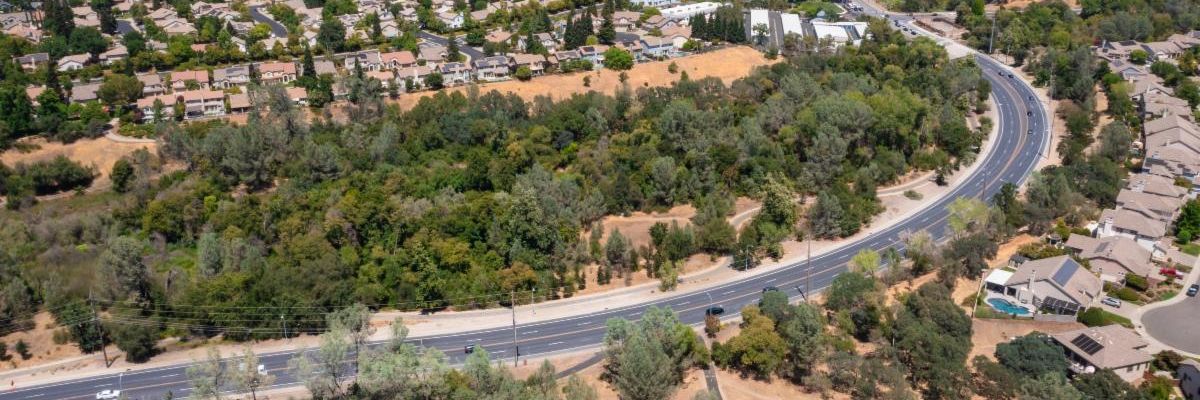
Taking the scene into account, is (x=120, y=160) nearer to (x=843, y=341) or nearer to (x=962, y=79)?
(x=843, y=341)

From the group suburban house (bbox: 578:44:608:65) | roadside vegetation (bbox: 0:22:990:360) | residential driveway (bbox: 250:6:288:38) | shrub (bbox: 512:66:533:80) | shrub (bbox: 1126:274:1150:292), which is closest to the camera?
roadside vegetation (bbox: 0:22:990:360)

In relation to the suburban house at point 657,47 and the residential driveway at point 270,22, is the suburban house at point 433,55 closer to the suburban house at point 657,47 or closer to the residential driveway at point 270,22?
the residential driveway at point 270,22

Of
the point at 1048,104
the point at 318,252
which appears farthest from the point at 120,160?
the point at 1048,104

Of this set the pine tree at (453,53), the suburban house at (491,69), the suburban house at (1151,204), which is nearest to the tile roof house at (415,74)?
the pine tree at (453,53)

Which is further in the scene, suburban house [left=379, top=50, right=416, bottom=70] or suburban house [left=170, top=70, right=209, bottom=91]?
suburban house [left=379, top=50, right=416, bottom=70]

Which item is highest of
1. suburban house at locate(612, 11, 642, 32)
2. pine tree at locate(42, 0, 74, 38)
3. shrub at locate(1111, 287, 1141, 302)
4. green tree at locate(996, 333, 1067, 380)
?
pine tree at locate(42, 0, 74, 38)

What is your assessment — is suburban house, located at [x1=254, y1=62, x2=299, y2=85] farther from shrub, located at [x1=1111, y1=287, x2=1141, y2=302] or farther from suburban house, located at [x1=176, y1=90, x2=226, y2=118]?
shrub, located at [x1=1111, y1=287, x2=1141, y2=302]

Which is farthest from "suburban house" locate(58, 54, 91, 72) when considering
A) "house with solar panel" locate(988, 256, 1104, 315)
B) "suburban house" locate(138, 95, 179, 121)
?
"house with solar panel" locate(988, 256, 1104, 315)
